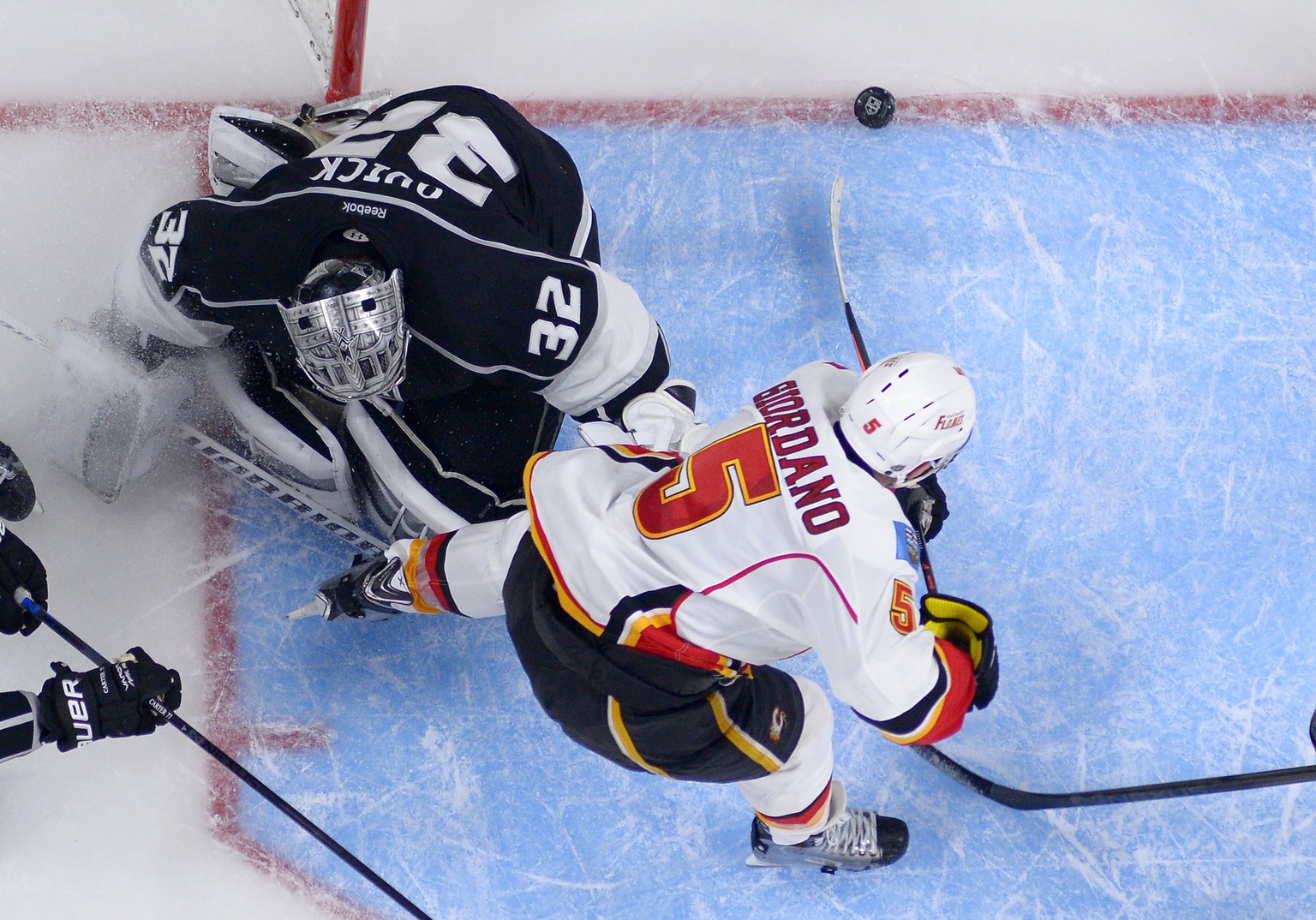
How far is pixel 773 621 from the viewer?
196cm

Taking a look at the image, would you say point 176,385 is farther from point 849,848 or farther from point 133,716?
point 849,848

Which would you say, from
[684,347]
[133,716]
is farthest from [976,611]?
[133,716]

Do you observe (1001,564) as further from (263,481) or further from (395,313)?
(263,481)

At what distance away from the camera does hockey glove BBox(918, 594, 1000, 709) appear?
204 cm

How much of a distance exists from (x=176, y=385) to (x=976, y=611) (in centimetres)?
196

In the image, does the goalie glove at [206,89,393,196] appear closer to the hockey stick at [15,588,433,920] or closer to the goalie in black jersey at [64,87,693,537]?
the goalie in black jersey at [64,87,693,537]

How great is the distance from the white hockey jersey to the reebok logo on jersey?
629mm

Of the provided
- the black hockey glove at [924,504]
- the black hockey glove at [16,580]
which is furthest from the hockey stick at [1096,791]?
the black hockey glove at [16,580]

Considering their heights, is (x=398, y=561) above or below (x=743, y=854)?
above

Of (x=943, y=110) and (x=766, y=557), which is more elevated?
(x=943, y=110)

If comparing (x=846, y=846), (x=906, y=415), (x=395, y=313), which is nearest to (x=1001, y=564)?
(x=846, y=846)

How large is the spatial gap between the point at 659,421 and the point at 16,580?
5.07 ft

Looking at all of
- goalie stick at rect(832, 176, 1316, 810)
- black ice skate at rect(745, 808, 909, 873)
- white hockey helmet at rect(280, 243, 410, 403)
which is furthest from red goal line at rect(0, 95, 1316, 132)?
black ice skate at rect(745, 808, 909, 873)

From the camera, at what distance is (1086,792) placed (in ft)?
9.32
